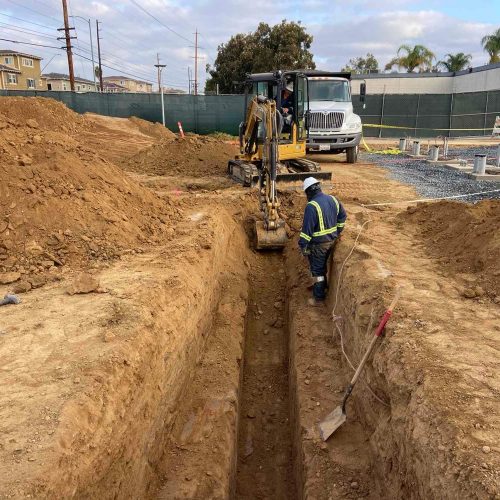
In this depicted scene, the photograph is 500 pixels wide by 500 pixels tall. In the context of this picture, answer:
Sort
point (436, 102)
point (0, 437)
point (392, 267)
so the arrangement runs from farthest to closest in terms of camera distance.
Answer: point (436, 102) < point (392, 267) < point (0, 437)

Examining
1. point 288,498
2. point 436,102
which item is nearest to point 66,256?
point 288,498

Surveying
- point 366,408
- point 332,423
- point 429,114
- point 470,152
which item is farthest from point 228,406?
point 429,114

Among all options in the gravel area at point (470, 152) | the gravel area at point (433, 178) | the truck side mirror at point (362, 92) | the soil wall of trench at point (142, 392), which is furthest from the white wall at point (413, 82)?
the soil wall of trench at point (142, 392)

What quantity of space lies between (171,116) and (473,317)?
26305mm

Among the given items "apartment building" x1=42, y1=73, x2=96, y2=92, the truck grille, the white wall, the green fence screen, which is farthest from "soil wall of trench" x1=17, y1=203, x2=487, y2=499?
"apartment building" x1=42, y1=73, x2=96, y2=92

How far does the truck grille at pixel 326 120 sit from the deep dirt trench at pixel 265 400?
9.82 m

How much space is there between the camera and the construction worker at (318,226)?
758cm

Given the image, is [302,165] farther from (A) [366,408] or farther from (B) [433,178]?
(A) [366,408]

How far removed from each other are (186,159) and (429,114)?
70.5 feet

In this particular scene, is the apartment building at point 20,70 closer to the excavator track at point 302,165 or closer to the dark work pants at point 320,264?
the excavator track at point 302,165

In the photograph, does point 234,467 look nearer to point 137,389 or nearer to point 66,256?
point 137,389

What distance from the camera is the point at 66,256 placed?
7.27m

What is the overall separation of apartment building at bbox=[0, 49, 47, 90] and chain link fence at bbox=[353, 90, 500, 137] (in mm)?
50068

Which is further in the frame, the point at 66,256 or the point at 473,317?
the point at 66,256
